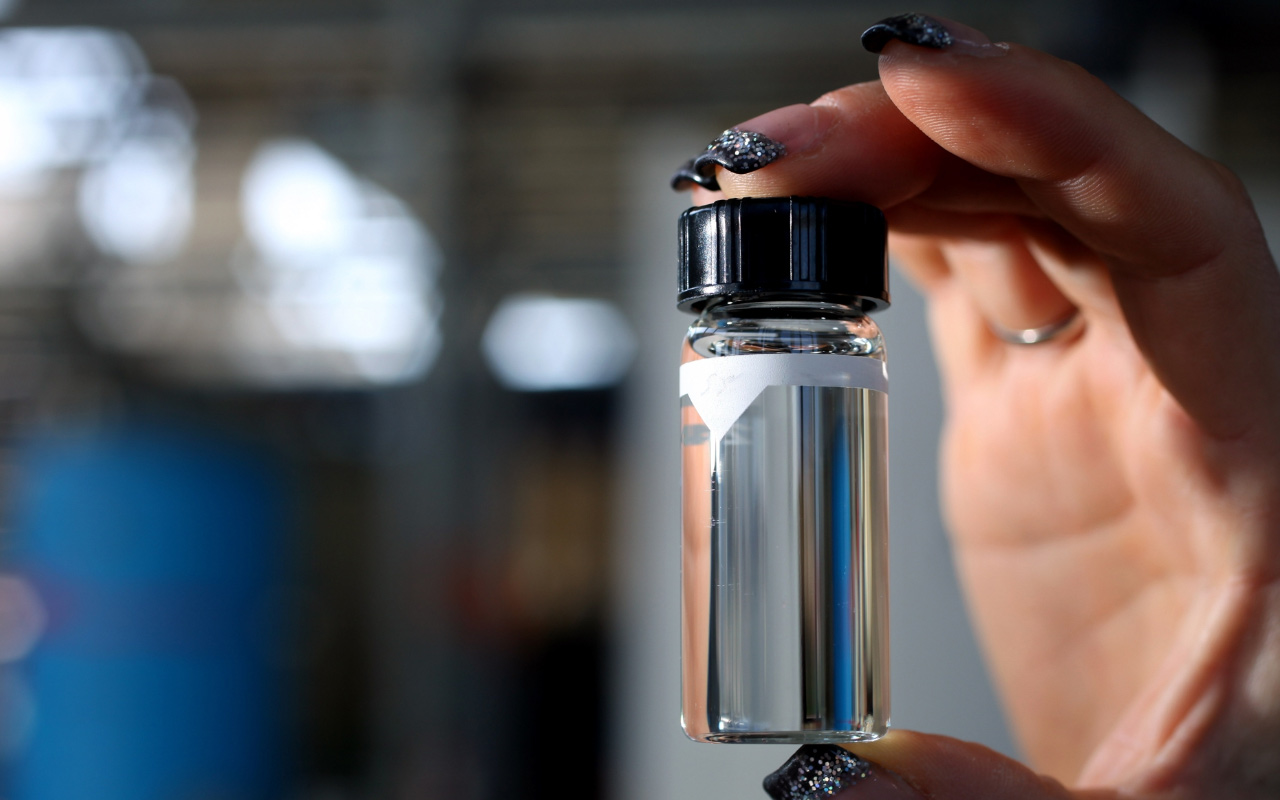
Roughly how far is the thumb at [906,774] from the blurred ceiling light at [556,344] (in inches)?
220

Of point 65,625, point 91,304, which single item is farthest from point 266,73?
point 65,625

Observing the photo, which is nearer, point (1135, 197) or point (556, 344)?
point (1135, 197)

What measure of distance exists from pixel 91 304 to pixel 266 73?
2.13 m

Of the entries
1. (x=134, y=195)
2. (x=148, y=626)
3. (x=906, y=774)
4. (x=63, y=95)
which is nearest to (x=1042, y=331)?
(x=906, y=774)

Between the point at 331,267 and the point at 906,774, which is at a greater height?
the point at 331,267

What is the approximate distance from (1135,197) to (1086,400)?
0.81 feet

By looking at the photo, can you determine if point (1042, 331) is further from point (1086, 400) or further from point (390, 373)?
point (390, 373)

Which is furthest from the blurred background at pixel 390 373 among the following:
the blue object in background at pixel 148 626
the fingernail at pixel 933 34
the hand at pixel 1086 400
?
the fingernail at pixel 933 34

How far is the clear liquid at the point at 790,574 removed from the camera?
0.55m

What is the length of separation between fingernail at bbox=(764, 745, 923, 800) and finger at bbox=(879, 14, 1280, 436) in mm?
290

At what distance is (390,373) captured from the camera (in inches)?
258

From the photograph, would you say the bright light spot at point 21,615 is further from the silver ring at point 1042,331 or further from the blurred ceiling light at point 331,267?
the silver ring at point 1042,331

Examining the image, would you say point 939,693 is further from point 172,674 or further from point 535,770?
point 535,770

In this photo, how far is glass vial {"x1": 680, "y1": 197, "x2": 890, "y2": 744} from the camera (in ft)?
1.77
